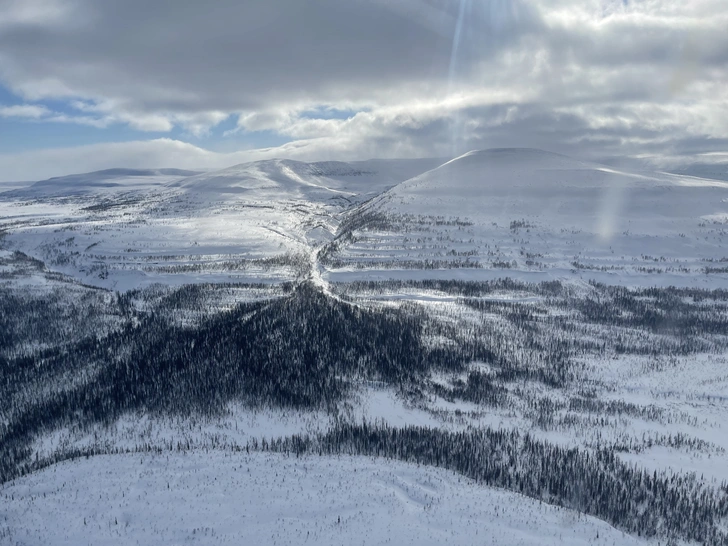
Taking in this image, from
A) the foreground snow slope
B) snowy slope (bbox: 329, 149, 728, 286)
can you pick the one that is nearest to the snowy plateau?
the foreground snow slope

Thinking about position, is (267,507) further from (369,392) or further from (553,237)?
(553,237)

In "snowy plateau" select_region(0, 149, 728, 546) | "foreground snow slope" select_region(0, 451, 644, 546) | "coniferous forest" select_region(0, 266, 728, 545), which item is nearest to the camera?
"foreground snow slope" select_region(0, 451, 644, 546)

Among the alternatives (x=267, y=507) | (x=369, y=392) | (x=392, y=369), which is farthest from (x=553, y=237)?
(x=267, y=507)

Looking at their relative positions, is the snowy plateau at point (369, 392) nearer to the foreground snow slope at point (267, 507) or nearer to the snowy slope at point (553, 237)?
the foreground snow slope at point (267, 507)

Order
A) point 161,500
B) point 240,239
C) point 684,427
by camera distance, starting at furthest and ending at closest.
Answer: point 240,239 < point 684,427 < point 161,500

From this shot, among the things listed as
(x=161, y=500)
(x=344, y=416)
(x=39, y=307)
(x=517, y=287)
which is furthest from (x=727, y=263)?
(x=39, y=307)

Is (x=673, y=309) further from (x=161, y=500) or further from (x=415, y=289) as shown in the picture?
(x=161, y=500)

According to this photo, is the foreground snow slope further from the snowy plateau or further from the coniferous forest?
the coniferous forest
